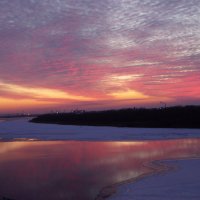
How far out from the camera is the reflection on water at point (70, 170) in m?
8.97

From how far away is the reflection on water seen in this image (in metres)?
8.97

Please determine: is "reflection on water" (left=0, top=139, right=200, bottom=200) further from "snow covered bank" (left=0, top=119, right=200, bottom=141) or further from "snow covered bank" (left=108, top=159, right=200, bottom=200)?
"snow covered bank" (left=0, top=119, right=200, bottom=141)

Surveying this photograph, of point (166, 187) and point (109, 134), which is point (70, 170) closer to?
point (166, 187)

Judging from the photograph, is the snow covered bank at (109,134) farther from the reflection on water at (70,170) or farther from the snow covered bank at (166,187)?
the snow covered bank at (166,187)

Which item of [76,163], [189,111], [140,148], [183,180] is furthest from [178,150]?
[189,111]

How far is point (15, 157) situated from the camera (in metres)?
15.2

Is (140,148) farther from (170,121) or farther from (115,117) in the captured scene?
(115,117)

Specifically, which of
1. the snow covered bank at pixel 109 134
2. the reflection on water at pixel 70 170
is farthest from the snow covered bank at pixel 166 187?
the snow covered bank at pixel 109 134

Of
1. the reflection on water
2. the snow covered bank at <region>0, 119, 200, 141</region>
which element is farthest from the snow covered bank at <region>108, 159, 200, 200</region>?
the snow covered bank at <region>0, 119, 200, 141</region>

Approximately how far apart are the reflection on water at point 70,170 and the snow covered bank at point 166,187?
29.2 inches

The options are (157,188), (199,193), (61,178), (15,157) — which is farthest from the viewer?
(15,157)

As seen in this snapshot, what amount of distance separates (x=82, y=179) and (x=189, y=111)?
3711cm

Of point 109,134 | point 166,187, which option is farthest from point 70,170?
point 109,134

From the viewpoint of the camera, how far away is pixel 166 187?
356 inches
